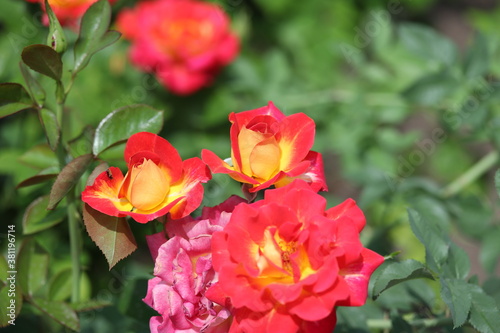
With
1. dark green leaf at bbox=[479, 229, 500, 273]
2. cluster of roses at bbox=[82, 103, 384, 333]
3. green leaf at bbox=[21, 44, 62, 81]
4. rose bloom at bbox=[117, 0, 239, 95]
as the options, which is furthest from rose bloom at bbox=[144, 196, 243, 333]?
rose bloom at bbox=[117, 0, 239, 95]

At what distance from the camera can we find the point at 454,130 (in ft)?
4.84

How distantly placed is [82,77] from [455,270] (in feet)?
4.33

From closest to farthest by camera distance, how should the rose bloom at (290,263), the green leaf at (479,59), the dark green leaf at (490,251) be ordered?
the rose bloom at (290,263) < the dark green leaf at (490,251) < the green leaf at (479,59)

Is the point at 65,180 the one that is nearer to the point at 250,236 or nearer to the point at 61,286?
the point at 250,236

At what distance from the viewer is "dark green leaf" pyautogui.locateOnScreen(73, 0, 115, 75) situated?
812mm

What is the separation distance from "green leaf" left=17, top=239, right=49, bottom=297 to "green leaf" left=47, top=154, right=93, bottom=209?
28 centimetres

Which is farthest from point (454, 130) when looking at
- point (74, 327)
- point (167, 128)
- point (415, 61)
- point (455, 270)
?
point (74, 327)

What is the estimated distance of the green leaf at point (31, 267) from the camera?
0.95 meters

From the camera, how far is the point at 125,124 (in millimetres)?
833

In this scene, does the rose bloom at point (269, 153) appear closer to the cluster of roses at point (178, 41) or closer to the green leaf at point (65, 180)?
the green leaf at point (65, 180)

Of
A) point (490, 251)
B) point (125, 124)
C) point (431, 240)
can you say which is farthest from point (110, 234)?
point (490, 251)

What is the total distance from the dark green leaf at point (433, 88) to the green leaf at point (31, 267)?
3.00 feet

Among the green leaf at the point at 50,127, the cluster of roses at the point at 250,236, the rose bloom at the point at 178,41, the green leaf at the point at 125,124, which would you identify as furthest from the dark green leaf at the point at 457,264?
the rose bloom at the point at 178,41

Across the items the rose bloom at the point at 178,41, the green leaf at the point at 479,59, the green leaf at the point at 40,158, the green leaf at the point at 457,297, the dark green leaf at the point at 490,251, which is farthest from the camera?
the rose bloom at the point at 178,41
